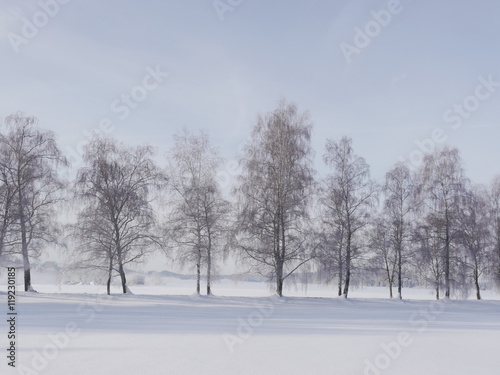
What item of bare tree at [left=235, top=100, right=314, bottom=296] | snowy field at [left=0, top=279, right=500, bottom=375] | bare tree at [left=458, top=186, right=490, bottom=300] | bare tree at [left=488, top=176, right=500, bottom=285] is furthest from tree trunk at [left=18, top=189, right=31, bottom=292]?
bare tree at [left=488, top=176, right=500, bottom=285]

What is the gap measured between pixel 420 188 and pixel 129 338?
87.3 feet

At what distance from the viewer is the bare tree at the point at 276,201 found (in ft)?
90.1

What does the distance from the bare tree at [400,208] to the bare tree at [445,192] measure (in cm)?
100

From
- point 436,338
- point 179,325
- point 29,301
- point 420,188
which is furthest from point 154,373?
point 420,188

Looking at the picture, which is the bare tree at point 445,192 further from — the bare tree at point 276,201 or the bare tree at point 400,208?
the bare tree at point 276,201

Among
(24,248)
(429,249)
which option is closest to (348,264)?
(429,249)

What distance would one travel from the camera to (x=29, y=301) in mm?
22562

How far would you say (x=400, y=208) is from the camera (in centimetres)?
3319

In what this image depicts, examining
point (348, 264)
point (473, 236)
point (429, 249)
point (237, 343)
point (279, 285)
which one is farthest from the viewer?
point (473, 236)

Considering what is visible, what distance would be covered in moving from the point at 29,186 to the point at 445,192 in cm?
2744

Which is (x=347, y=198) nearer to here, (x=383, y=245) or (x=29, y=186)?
(x=383, y=245)

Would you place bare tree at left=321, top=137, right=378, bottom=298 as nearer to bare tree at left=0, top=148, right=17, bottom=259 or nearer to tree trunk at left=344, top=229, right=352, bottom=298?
tree trunk at left=344, top=229, right=352, bottom=298

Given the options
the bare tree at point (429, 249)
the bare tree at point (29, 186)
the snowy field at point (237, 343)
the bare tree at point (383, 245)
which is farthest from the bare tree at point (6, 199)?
the bare tree at point (429, 249)

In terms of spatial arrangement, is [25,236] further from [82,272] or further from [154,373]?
[154,373]
